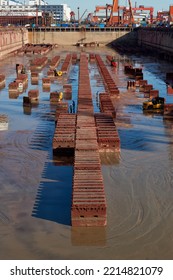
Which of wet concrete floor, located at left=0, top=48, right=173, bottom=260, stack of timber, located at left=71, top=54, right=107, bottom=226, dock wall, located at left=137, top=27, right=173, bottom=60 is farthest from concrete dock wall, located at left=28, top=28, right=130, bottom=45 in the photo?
stack of timber, located at left=71, top=54, right=107, bottom=226

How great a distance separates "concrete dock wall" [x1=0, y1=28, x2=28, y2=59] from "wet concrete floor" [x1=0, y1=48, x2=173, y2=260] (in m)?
46.8

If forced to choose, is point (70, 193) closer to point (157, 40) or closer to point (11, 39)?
point (11, 39)

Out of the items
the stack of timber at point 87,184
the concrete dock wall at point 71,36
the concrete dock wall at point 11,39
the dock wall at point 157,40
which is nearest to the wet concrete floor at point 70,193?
the stack of timber at point 87,184

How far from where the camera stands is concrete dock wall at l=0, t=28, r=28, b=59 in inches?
2570

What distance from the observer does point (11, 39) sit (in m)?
76.0

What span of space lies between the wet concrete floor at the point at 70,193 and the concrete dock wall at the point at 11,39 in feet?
154

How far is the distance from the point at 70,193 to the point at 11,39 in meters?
67.6

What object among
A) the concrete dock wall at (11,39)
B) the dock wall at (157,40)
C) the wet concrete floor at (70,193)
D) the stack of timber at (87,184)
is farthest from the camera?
the dock wall at (157,40)

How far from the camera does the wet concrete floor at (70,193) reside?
10055 millimetres

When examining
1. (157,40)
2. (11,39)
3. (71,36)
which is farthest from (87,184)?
(71,36)

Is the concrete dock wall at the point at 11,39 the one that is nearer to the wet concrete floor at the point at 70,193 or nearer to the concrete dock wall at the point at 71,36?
the concrete dock wall at the point at 71,36

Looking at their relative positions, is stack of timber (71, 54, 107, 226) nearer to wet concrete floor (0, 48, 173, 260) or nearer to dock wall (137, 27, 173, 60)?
wet concrete floor (0, 48, 173, 260)
